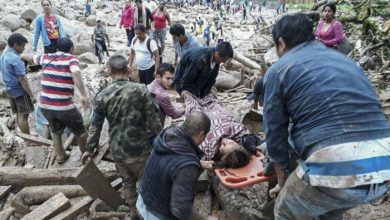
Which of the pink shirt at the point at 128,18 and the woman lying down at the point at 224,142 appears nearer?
the woman lying down at the point at 224,142

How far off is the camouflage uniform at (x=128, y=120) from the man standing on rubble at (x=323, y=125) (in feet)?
5.24

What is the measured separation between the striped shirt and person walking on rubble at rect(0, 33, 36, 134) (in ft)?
3.15

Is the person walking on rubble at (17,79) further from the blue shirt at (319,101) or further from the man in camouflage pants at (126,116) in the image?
the blue shirt at (319,101)

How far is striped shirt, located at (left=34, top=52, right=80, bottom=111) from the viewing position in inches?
196

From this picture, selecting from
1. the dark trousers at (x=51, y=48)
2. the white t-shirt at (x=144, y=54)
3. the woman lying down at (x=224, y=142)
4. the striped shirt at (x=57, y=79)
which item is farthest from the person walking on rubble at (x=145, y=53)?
the striped shirt at (x=57, y=79)

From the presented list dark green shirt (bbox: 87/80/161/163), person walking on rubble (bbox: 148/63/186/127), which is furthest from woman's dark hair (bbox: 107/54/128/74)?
person walking on rubble (bbox: 148/63/186/127)

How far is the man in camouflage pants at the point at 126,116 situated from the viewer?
153 inches

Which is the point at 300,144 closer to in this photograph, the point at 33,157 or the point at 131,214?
the point at 131,214

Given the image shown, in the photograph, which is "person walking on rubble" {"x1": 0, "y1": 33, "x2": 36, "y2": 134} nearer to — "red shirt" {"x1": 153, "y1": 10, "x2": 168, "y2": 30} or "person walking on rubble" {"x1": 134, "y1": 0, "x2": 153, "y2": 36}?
"person walking on rubble" {"x1": 134, "y1": 0, "x2": 153, "y2": 36}

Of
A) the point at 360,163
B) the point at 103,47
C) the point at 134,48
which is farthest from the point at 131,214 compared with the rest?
the point at 103,47

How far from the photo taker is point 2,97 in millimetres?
9438

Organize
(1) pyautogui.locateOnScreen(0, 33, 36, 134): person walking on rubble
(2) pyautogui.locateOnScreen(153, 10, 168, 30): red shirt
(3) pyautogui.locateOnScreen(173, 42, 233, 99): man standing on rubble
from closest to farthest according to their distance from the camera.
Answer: (3) pyautogui.locateOnScreen(173, 42, 233, 99): man standing on rubble
(1) pyautogui.locateOnScreen(0, 33, 36, 134): person walking on rubble
(2) pyautogui.locateOnScreen(153, 10, 168, 30): red shirt

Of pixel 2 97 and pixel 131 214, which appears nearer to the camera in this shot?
pixel 131 214

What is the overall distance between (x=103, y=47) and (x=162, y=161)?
432 inches
